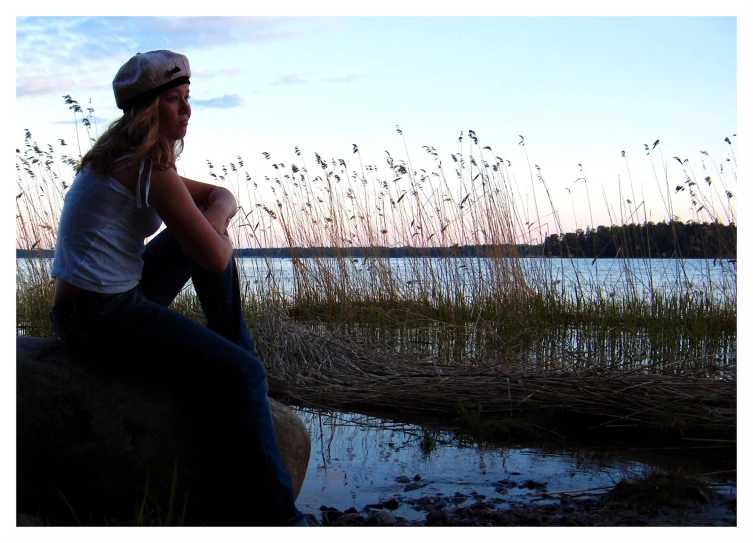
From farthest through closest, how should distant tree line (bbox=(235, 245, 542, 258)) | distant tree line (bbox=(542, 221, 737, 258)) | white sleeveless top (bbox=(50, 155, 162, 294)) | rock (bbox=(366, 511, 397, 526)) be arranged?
1. distant tree line (bbox=(235, 245, 542, 258))
2. distant tree line (bbox=(542, 221, 737, 258))
3. rock (bbox=(366, 511, 397, 526))
4. white sleeveless top (bbox=(50, 155, 162, 294))

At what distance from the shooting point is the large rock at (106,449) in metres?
1.61

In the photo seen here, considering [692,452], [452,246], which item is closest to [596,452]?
[692,452]

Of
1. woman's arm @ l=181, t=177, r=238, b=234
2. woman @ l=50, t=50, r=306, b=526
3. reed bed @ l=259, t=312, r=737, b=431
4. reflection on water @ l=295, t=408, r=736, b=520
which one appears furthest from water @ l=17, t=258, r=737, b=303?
woman @ l=50, t=50, r=306, b=526

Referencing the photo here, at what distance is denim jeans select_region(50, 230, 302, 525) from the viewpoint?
1.51m

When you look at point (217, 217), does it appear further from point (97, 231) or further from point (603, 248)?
point (603, 248)

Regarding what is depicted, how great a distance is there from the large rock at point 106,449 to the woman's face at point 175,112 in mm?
616

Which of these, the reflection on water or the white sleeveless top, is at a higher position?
the white sleeveless top

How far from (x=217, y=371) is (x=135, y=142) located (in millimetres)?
555

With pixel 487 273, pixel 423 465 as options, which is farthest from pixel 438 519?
pixel 487 273

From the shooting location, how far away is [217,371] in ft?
5.00

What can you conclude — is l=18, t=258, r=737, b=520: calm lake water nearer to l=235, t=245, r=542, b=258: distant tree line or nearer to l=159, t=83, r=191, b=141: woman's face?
l=159, t=83, r=191, b=141: woman's face

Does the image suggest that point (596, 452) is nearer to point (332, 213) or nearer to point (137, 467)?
point (137, 467)

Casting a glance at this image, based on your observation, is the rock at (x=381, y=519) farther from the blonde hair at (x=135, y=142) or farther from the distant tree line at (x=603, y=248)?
the distant tree line at (x=603, y=248)

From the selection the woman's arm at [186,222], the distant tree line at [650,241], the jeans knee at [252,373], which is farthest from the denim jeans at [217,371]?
the distant tree line at [650,241]
